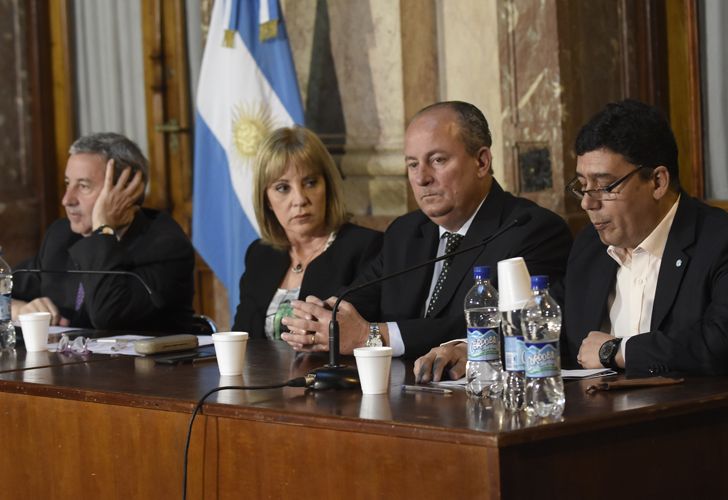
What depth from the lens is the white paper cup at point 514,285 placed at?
7.82 feet

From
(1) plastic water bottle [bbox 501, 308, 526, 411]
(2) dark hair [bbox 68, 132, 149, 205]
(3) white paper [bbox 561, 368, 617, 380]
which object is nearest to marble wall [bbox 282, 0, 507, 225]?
(2) dark hair [bbox 68, 132, 149, 205]

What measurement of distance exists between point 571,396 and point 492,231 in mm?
1197

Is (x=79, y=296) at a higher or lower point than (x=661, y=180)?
lower

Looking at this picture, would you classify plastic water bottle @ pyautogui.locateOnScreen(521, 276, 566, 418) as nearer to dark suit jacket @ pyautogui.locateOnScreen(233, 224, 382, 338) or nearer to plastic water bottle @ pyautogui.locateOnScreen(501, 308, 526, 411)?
plastic water bottle @ pyautogui.locateOnScreen(501, 308, 526, 411)

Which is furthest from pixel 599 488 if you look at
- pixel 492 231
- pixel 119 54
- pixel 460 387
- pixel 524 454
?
pixel 119 54

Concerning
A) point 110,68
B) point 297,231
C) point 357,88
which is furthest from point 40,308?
point 110,68

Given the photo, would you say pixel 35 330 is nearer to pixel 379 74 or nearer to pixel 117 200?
pixel 117 200

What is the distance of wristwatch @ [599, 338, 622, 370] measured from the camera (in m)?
2.90

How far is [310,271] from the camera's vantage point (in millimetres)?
4207

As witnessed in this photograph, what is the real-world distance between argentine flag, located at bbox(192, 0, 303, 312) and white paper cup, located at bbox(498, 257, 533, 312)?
11.5 feet

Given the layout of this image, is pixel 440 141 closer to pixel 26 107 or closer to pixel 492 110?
pixel 492 110

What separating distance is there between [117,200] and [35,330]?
0.99m

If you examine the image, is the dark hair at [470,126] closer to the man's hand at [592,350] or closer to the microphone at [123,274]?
the man's hand at [592,350]

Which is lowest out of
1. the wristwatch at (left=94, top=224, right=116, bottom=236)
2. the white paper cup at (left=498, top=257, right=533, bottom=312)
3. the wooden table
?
the wooden table
